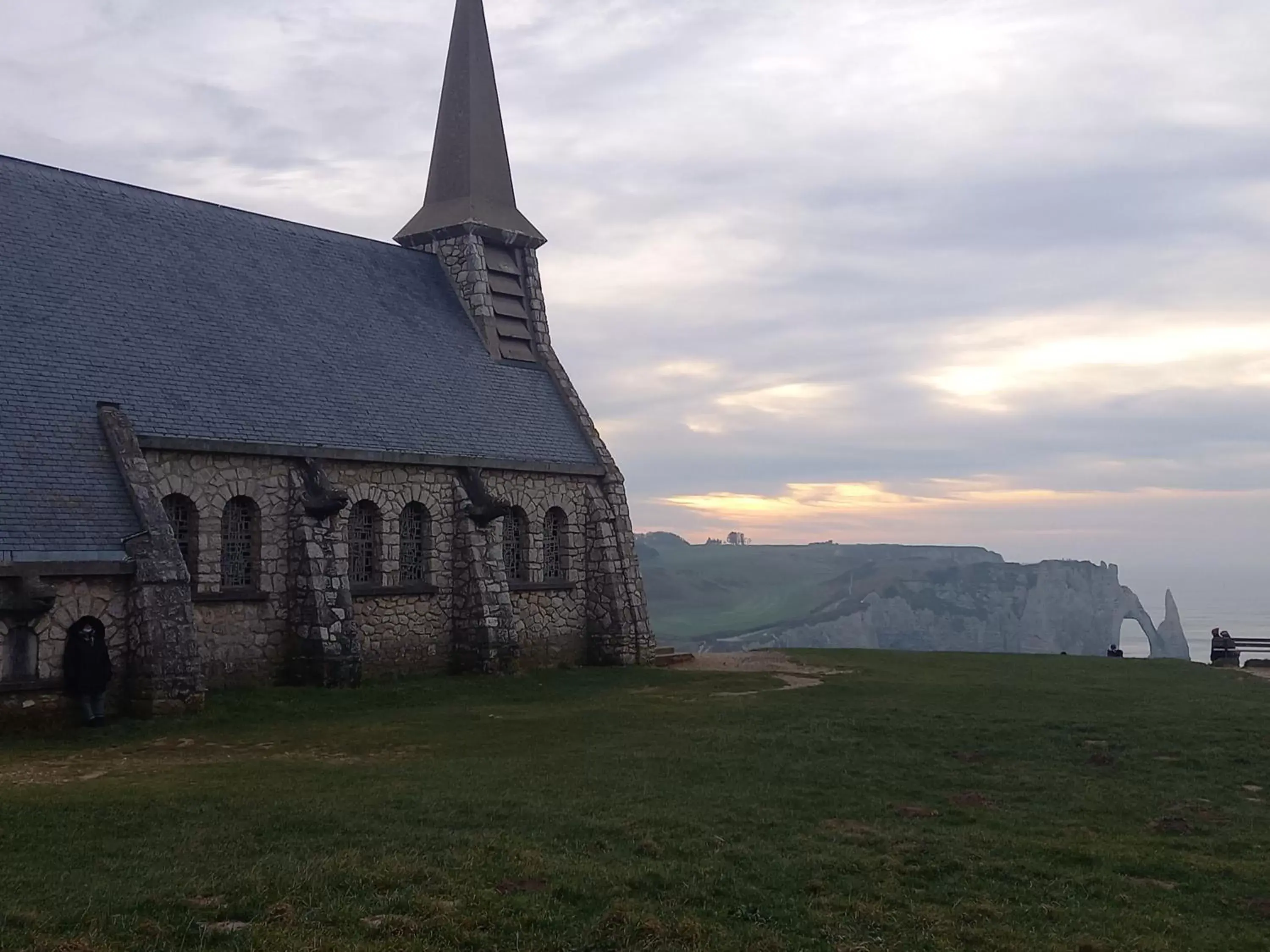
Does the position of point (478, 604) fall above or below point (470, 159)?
below

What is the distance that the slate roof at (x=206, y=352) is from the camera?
64.6 ft

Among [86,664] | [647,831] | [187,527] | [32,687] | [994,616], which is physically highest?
[187,527]

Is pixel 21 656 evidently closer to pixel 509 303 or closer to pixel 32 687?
pixel 32 687

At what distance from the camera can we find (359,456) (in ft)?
80.4

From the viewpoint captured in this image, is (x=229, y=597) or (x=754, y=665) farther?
(x=754, y=665)

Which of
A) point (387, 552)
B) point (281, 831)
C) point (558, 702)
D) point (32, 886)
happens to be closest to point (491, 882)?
point (281, 831)

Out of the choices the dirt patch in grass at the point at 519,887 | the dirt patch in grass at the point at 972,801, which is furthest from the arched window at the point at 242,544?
the dirt patch in grass at the point at 519,887

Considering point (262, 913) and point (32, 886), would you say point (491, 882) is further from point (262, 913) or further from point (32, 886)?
point (32, 886)

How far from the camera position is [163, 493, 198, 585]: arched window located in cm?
2170

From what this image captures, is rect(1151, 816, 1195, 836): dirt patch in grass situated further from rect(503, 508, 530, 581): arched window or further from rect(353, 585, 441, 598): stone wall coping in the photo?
rect(503, 508, 530, 581): arched window

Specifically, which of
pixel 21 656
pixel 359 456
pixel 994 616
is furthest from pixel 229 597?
pixel 994 616

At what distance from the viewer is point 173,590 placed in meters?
19.4

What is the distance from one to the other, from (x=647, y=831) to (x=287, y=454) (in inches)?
576

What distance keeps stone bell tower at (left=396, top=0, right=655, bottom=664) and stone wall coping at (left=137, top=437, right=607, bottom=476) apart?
1434 millimetres
